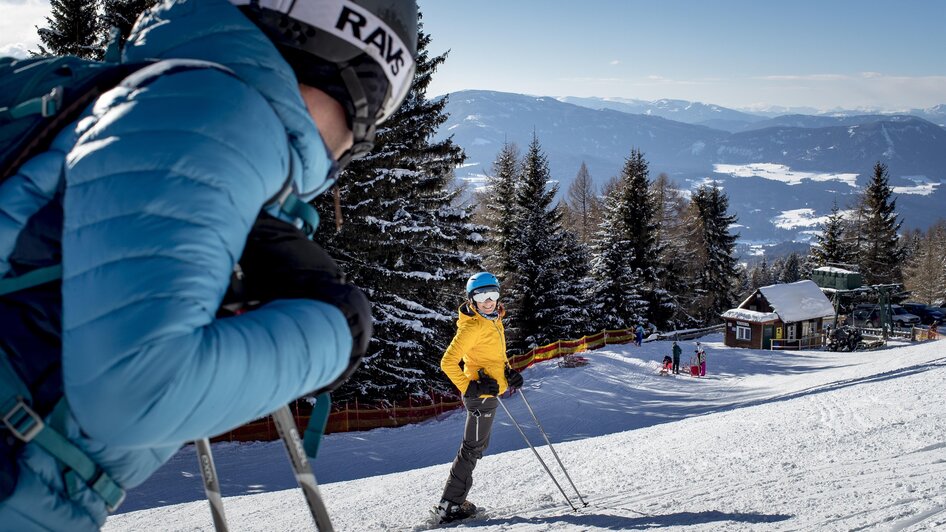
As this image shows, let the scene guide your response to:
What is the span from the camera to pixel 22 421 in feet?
3.41

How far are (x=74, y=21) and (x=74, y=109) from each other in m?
19.4

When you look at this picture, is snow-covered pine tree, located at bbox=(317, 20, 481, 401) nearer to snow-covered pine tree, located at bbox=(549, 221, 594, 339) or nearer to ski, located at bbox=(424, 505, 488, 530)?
snow-covered pine tree, located at bbox=(549, 221, 594, 339)

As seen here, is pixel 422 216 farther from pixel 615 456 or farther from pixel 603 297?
pixel 603 297

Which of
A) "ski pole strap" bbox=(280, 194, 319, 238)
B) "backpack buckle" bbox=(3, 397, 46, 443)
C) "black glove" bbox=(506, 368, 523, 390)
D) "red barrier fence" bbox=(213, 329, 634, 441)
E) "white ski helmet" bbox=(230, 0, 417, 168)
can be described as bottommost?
"red barrier fence" bbox=(213, 329, 634, 441)

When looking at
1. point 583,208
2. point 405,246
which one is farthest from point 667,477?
point 583,208

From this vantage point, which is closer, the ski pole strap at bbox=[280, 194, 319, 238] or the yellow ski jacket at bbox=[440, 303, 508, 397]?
the ski pole strap at bbox=[280, 194, 319, 238]

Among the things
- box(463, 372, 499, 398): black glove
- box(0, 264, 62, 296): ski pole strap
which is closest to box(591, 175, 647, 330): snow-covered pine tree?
box(463, 372, 499, 398): black glove

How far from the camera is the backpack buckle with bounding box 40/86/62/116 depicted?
1.09 meters

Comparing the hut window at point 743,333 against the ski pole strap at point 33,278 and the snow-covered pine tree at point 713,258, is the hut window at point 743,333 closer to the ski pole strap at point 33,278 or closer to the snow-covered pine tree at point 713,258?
the snow-covered pine tree at point 713,258

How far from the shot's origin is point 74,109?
110cm

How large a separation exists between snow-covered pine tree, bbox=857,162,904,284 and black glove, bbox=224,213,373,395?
59.2 metres

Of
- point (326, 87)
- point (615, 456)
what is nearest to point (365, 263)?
point (615, 456)

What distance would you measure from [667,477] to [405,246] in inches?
546

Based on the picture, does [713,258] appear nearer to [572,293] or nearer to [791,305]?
[791,305]
